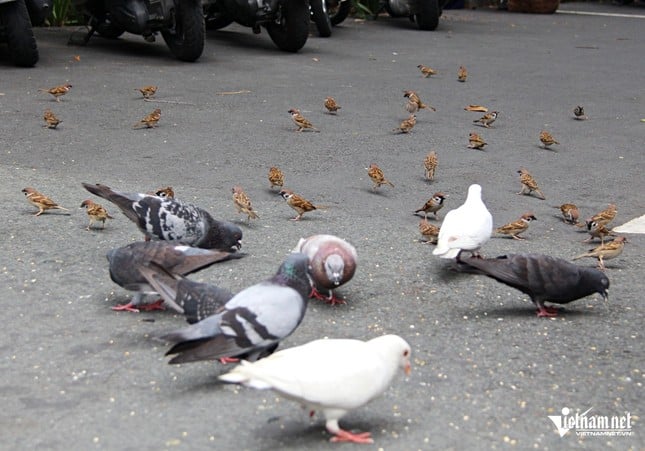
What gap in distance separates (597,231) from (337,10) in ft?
38.9

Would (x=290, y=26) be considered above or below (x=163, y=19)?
below

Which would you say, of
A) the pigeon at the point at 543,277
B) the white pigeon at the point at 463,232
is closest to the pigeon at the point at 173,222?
the white pigeon at the point at 463,232

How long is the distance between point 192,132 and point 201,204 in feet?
8.19

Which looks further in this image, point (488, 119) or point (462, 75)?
point (462, 75)

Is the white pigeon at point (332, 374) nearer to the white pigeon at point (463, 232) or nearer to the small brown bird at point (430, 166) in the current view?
the white pigeon at point (463, 232)

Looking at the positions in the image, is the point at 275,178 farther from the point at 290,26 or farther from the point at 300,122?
the point at 290,26

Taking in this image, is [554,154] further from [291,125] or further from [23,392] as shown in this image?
[23,392]

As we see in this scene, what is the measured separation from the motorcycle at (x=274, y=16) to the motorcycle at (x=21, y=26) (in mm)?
2708

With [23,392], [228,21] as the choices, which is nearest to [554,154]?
[23,392]

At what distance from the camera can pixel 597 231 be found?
738 centimetres

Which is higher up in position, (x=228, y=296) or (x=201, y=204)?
(x=228, y=296)

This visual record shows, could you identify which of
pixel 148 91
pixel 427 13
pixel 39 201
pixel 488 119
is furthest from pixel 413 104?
pixel 427 13

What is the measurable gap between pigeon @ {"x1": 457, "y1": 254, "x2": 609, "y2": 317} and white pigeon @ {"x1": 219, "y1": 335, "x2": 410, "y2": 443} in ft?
5.42

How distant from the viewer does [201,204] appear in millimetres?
7852
